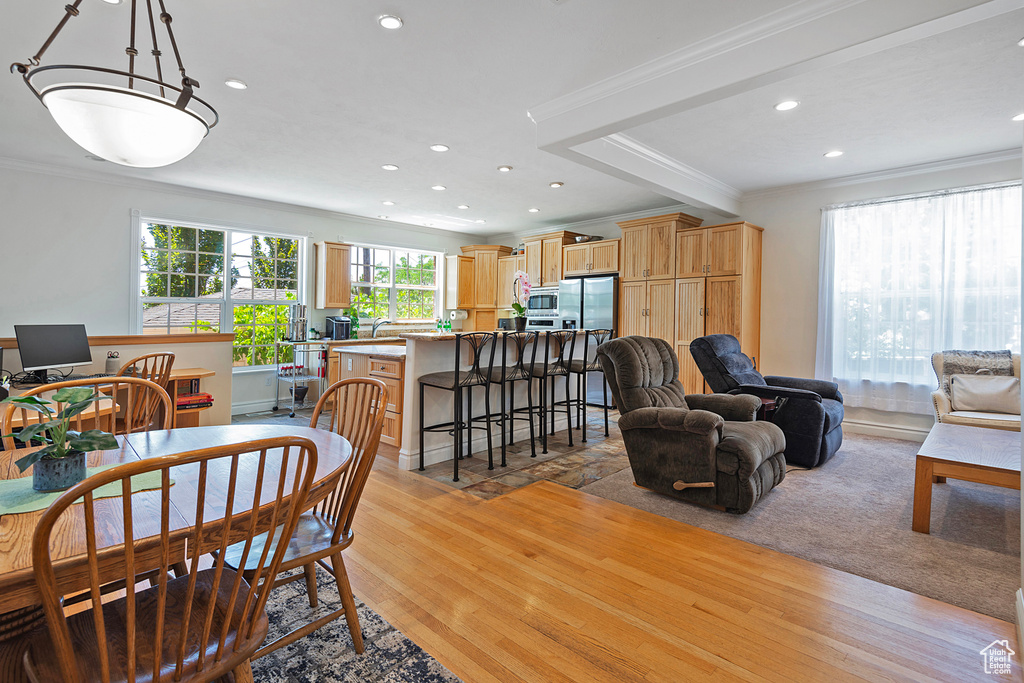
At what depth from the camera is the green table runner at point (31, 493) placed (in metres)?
1.09

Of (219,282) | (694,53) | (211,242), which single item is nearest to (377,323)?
(219,282)

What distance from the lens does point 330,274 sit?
669cm

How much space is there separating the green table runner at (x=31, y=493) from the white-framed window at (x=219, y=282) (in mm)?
5106

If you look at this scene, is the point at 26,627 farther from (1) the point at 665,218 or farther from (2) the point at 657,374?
(1) the point at 665,218

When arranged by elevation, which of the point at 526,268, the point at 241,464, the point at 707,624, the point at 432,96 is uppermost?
the point at 432,96

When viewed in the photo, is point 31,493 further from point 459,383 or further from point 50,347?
point 50,347

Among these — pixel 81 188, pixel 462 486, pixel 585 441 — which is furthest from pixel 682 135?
pixel 81 188

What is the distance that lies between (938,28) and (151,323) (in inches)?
275

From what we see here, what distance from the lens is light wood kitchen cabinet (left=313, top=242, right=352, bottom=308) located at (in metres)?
6.66

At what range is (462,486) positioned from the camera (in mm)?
3334

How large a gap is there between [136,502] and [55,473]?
0.77ft

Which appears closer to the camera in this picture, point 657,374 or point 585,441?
point 657,374

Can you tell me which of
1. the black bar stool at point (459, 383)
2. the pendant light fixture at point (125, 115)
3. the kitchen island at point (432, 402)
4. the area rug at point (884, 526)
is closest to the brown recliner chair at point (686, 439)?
the area rug at point (884, 526)

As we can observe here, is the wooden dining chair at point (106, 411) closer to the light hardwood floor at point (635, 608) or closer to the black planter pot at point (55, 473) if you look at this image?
the black planter pot at point (55, 473)
